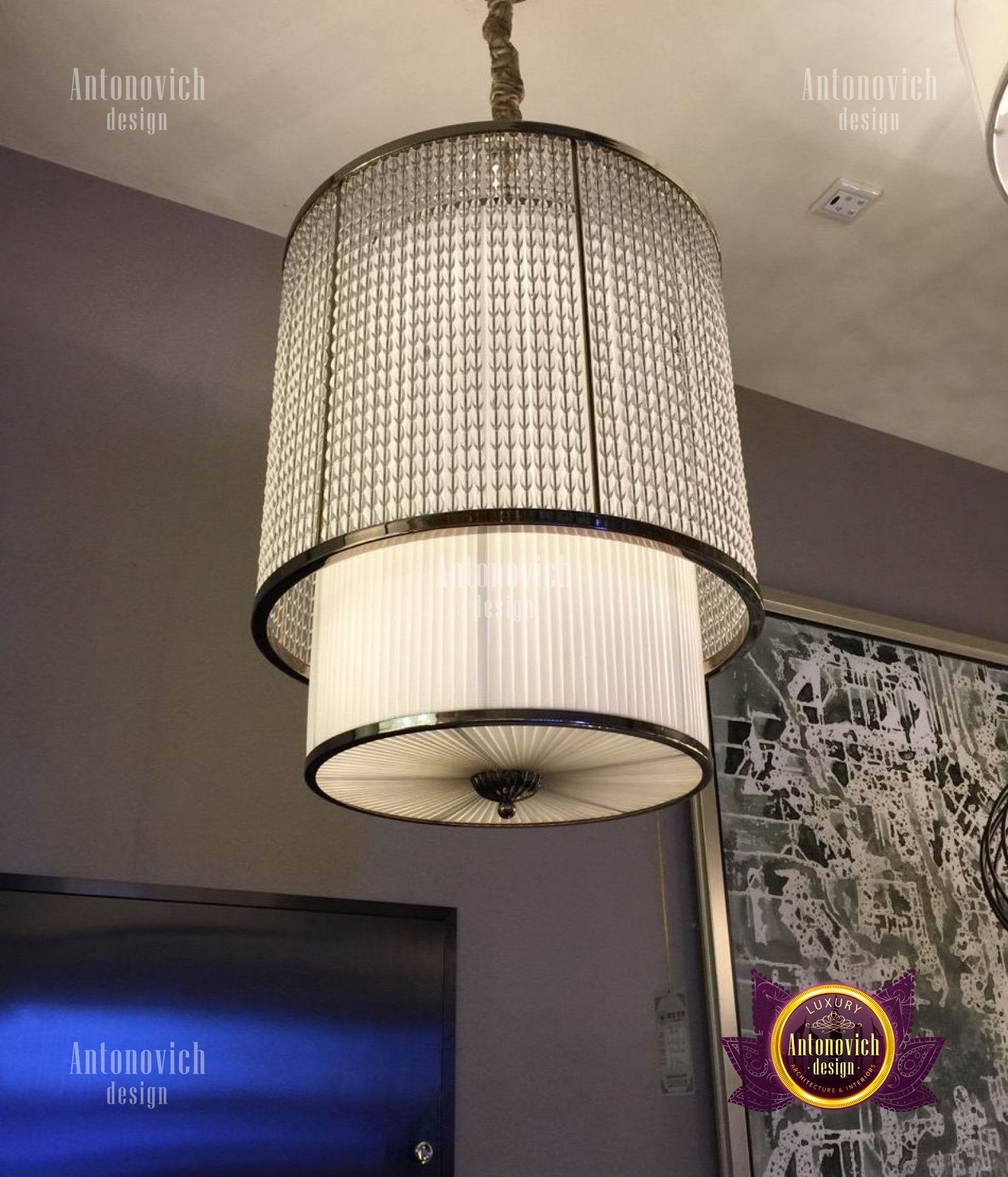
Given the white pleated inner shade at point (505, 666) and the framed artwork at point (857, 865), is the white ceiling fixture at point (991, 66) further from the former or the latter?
the framed artwork at point (857, 865)

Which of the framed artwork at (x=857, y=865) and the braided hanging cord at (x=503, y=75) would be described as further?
the framed artwork at (x=857, y=865)

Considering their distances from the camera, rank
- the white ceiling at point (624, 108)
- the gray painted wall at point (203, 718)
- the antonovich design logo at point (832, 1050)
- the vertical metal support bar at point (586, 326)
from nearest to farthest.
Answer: the vertical metal support bar at point (586, 326) → the gray painted wall at point (203, 718) → the white ceiling at point (624, 108) → the antonovich design logo at point (832, 1050)

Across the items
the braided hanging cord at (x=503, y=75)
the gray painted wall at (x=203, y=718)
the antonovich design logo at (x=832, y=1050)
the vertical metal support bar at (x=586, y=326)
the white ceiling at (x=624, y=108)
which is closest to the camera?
the vertical metal support bar at (x=586, y=326)

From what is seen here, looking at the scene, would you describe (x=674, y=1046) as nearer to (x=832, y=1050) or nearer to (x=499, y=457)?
(x=832, y=1050)

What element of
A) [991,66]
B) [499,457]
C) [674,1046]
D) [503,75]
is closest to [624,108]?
[503,75]

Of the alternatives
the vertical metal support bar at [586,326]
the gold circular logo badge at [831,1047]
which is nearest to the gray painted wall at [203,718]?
the gold circular logo badge at [831,1047]

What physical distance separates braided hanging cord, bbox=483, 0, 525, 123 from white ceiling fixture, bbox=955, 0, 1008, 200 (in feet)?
1.48

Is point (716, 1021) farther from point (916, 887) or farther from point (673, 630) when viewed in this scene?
point (673, 630)

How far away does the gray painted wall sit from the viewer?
174 cm

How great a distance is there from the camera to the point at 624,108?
2.04 metres

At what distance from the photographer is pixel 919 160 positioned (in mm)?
2145

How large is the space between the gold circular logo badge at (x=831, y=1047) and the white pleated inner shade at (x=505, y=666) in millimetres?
1196

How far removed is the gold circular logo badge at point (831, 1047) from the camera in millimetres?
2031

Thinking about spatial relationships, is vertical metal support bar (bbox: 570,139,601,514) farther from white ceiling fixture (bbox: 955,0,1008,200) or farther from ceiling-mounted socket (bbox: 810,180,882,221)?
ceiling-mounted socket (bbox: 810,180,882,221)
